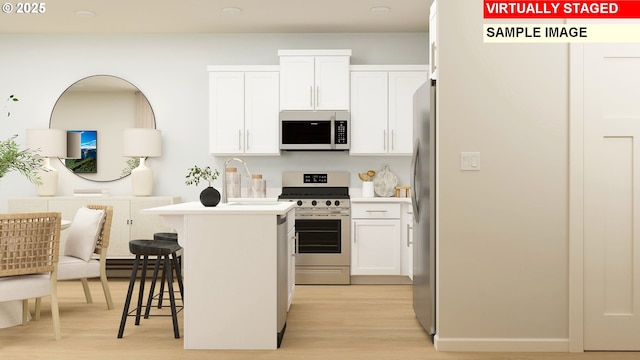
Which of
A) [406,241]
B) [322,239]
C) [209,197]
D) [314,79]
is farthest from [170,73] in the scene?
[406,241]

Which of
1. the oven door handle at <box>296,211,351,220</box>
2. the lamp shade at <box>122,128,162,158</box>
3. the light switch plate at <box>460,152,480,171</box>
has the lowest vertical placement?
the oven door handle at <box>296,211,351,220</box>

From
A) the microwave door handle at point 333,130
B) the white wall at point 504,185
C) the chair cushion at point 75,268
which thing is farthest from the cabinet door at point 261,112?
the white wall at point 504,185

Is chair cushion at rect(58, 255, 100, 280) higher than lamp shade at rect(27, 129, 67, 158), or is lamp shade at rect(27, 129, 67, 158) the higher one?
lamp shade at rect(27, 129, 67, 158)

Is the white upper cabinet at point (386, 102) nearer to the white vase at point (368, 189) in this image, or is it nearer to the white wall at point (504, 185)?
the white vase at point (368, 189)

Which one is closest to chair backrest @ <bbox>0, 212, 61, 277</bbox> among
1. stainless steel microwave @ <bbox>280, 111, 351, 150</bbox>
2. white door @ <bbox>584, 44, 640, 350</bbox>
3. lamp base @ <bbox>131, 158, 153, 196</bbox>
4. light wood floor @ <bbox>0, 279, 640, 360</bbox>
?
light wood floor @ <bbox>0, 279, 640, 360</bbox>

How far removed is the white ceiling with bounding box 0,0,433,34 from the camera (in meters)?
4.94

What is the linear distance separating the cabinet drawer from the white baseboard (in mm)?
2258

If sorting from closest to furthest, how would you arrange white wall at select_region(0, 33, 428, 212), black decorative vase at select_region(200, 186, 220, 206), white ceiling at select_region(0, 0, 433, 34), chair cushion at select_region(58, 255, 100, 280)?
black decorative vase at select_region(200, 186, 220, 206), chair cushion at select_region(58, 255, 100, 280), white ceiling at select_region(0, 0, 433, 34), white wall at select_region(0, 33, 428, 212)

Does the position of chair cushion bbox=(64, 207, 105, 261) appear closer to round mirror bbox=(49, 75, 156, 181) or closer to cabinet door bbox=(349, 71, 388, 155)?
round mirror bbox=(49, 75, 156, 181)

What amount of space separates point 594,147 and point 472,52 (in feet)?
2.99

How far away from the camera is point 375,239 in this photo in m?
5.39

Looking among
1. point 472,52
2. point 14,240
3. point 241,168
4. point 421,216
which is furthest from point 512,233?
point 241,168

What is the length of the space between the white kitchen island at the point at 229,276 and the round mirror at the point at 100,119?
3.12 meters

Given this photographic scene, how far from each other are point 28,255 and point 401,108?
3.69 m
